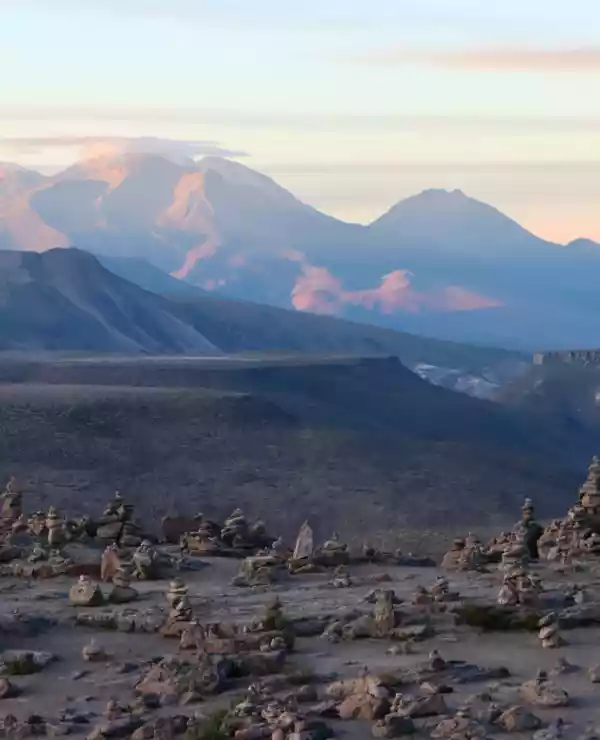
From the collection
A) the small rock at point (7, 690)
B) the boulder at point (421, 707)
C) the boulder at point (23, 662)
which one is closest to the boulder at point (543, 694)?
the boulder at point (421, 707)

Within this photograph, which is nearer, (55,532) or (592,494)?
(592,494)

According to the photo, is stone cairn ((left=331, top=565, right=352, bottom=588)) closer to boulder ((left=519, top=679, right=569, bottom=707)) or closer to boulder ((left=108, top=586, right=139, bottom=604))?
boulder ((left=108, top=586, right=139, bottom=604))

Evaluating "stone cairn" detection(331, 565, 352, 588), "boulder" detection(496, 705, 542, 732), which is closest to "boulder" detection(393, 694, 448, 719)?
"boulder" detection(496, 705, 542, 732)

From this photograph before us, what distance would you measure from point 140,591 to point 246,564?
1523 mm

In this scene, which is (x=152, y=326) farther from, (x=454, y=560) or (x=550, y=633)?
(x=550, y=633)

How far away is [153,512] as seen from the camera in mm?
36719

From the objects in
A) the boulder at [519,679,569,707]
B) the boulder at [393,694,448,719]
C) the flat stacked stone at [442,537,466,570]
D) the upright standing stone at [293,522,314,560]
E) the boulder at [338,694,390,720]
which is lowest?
the upright standing stone at [293,522,314,560]

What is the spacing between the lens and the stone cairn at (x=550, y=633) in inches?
528

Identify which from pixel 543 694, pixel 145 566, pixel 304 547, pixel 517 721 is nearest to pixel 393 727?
pixel 517 721

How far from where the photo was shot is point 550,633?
13.5 meters

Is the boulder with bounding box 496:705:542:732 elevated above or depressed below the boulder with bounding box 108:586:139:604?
above

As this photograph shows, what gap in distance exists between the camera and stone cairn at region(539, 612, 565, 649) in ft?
44.0

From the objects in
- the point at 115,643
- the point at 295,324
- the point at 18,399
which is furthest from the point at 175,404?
the point at 295,324

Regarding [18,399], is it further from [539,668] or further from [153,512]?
[539,668]
